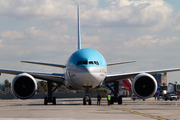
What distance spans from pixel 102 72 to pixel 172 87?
4233 cm

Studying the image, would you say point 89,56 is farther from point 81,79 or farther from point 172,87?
point 172,87

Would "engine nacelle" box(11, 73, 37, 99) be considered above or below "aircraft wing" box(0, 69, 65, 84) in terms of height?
below

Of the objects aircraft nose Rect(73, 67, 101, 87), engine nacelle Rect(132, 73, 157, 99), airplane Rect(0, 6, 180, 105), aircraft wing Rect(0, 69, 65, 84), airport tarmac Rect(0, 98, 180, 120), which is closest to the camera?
airport tarmac Rect(0, 98, 180, 120)

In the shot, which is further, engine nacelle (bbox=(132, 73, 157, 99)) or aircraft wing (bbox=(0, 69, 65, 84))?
aircraft wing (bbox=(0, 69, 65, 84))

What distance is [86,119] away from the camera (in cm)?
1312

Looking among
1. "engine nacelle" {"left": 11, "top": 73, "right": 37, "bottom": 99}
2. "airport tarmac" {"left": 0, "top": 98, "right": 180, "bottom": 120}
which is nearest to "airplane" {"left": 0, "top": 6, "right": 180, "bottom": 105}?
"engine nacelle" {"left": 11, "top": 73, "right": 37, "bottom": 99}

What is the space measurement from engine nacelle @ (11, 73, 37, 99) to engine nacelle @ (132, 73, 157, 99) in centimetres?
707

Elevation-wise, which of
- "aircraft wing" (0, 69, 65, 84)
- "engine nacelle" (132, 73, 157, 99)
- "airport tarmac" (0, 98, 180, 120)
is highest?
"aircraft wing" (0, 69, 65, 84)

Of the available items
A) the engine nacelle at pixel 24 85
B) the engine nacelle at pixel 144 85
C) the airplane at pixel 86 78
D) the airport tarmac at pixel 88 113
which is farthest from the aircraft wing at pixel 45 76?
the engine nacelle at pixel 144 85

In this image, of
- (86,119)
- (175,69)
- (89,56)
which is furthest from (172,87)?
(86,119)

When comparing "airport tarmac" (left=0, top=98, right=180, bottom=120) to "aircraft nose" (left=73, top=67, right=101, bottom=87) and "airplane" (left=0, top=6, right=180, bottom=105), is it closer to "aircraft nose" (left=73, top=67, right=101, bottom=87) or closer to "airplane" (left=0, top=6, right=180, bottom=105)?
"aircraft nose" (left=73, top=67, right=101, bottom=87)

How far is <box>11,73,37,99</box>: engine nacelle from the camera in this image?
23997 mm

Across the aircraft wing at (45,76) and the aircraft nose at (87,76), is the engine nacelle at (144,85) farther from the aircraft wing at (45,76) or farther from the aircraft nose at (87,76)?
the aircraft wing at (45,76)

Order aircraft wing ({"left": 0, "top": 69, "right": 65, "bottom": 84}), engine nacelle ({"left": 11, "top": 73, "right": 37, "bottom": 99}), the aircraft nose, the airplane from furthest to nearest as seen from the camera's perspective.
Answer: aircraft wing ({"left": 0, "top": 69, "right": 65, "bottom": 84})
engine nacelle ({"left": 11, "top": 73, "right": 37, "bottom": 99})
the airplane
the aircraft nose
